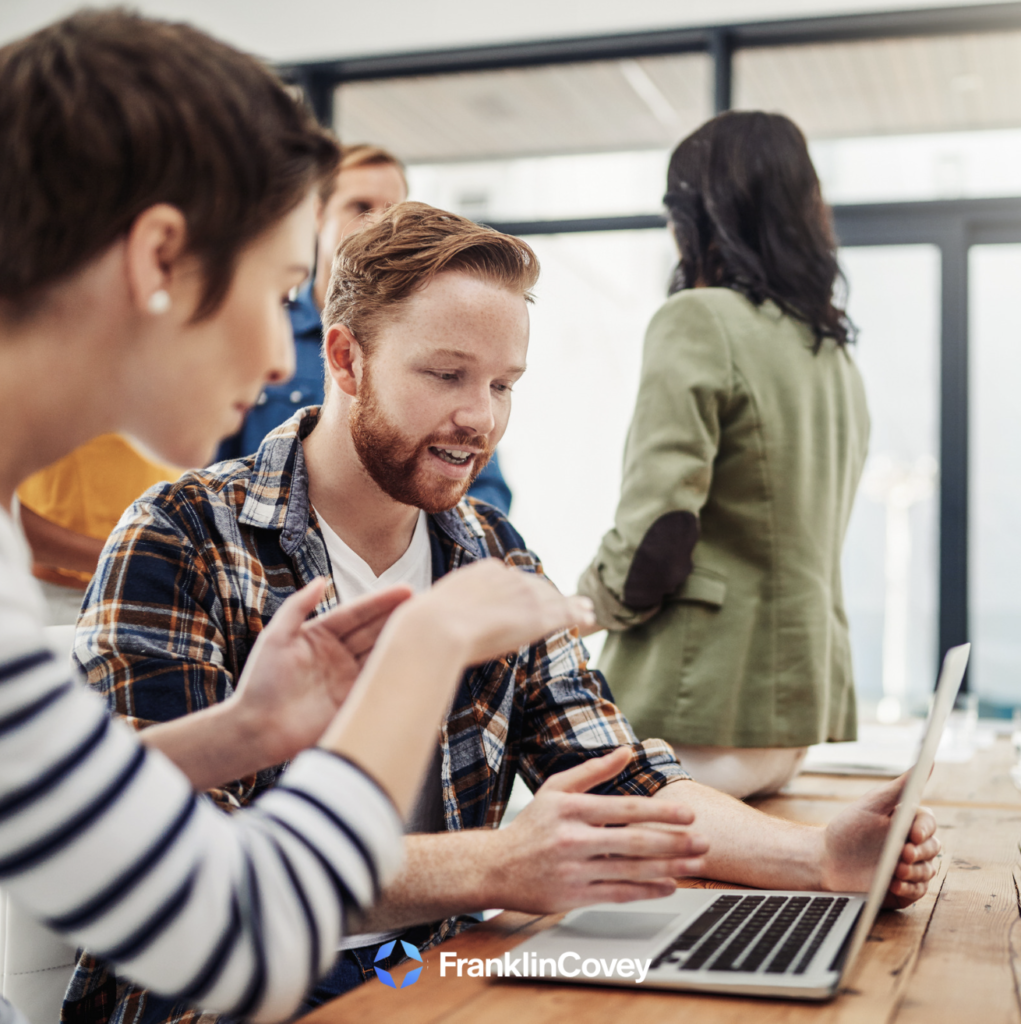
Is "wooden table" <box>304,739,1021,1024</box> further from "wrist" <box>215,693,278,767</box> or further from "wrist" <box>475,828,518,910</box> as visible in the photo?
"wrist" <box>215,693,278,767</box>

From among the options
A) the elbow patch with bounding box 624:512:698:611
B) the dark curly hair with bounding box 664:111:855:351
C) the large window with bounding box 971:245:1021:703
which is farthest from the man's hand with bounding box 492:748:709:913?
the large window with bounding box 971:245:1021:703

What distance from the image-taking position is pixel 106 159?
0.62 meters

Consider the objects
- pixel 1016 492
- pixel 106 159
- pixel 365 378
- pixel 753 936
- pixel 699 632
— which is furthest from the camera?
pixel 1016 492

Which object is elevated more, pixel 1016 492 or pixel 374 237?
pixel 374 237

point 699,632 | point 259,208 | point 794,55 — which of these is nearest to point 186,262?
point 259,208

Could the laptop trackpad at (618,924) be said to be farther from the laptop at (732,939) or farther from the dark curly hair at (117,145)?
the dark curly hair at (117,145)

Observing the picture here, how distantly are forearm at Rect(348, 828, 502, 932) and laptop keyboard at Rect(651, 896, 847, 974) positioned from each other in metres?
0.17

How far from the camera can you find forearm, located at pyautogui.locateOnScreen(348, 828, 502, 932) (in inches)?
36.4

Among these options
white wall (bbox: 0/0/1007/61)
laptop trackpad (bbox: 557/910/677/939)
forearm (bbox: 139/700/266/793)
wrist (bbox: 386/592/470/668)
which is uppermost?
white wall (bbox: 0/0/1007/61)

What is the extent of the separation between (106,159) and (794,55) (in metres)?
3.26

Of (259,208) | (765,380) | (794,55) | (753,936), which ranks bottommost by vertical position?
(753,936)

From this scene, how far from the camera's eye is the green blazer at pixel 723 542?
5.40 feet

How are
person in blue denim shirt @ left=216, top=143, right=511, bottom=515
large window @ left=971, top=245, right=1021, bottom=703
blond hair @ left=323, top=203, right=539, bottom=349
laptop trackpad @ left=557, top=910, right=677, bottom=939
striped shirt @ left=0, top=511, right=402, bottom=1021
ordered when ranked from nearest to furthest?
1. striped shirt @ left=0, top=511, right=402, bottom=1021
2. laptop trackpad @ left=557, top=910, right=677, bottom=939
3. blond hair @ left=323, top=203, right=539, bottom=349
4. person in blue denim shirt @ left=216, top=143, right=511, bottom=515
5. large window @ left=971, top=245, right=1021, bottom=703

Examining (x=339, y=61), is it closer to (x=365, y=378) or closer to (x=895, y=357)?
(x=895, y=357)
